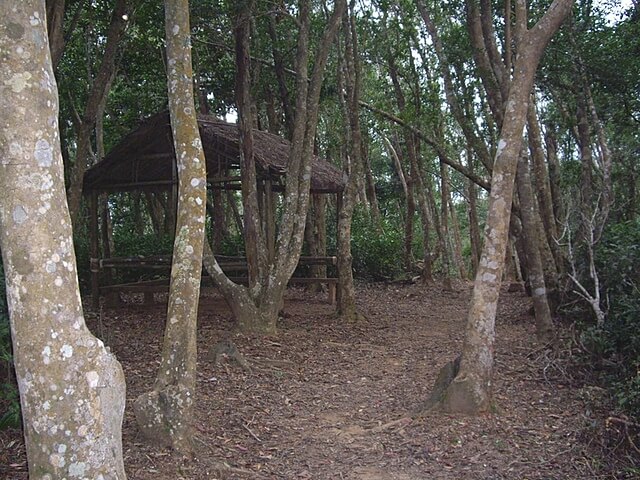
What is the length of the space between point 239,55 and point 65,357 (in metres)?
8.00

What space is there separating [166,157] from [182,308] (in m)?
7.66

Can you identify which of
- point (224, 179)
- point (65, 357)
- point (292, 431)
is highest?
point (224, 179)

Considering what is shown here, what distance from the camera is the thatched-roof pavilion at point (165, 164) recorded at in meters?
11.4

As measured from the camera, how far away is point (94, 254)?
483 inches

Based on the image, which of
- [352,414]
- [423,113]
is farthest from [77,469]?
[423,113]

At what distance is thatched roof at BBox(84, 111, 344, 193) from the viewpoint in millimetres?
11367

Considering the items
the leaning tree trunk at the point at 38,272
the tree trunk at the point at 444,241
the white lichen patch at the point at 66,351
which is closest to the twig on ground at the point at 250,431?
the leaning tree trunk at the point at 38,272

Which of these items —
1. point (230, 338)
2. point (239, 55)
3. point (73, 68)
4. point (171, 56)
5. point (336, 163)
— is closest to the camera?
point (171, 56)

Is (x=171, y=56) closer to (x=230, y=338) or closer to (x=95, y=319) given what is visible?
(x=230, y=338)

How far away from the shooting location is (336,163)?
26250mm

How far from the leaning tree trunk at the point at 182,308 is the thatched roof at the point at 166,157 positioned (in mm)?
5410

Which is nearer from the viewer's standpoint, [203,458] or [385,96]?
[203,458]

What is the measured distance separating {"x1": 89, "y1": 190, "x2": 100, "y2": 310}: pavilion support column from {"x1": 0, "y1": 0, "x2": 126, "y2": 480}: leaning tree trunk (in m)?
9.25

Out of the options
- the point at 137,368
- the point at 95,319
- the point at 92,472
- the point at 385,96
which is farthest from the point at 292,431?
the point at 385,96
